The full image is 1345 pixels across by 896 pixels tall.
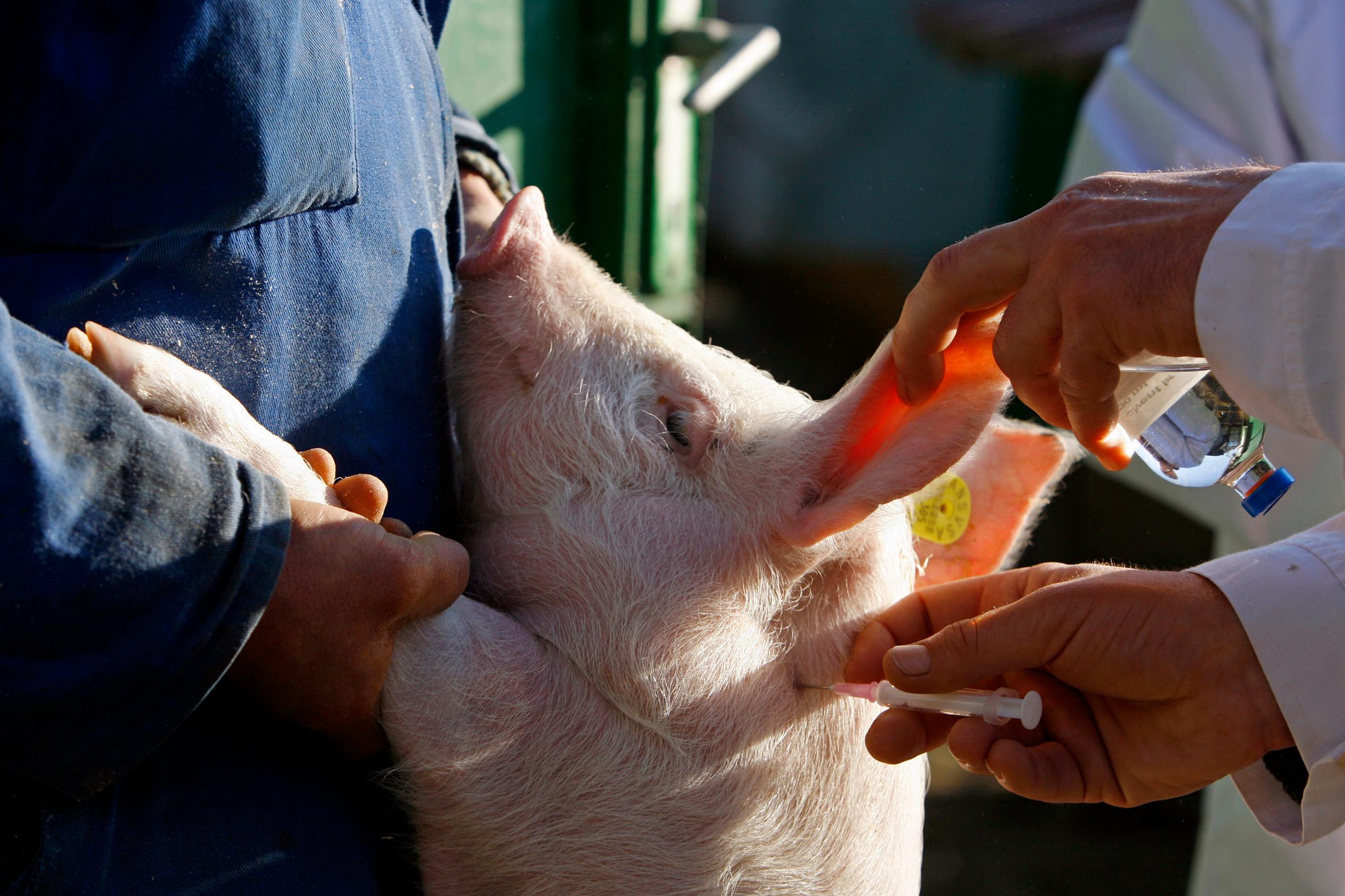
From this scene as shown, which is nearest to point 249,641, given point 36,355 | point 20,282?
point 36,355

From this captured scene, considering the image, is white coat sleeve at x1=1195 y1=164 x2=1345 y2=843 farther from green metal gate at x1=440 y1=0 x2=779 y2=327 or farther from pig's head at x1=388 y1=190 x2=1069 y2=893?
green metal gate at x1=440 y1=0 x2=779 y2=327

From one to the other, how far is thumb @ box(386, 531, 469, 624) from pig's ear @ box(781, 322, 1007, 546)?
1.77 ft

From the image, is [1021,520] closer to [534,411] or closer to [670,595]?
[670,595]

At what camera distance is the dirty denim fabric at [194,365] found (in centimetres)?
101

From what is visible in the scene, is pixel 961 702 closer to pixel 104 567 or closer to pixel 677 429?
pixel 677 429

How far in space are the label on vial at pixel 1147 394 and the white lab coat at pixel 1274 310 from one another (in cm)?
18

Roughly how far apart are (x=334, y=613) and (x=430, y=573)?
5.2 inches

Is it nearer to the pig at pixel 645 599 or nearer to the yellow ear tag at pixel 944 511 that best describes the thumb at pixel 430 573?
the pig at pixel 645 599

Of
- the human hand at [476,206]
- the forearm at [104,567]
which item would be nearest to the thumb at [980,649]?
the forearm at [104,567]

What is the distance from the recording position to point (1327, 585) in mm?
1568

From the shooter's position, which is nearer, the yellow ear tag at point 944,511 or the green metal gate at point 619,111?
the yellow ear tag at point 944,511

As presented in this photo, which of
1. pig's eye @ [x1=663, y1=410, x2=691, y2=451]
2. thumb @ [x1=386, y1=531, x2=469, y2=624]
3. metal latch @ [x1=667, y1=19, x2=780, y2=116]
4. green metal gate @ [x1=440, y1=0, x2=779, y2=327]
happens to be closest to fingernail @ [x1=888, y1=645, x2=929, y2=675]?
pig's eye @ [x1=663, y1=410, x2=691, y2=451]

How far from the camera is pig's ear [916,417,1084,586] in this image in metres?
2.06

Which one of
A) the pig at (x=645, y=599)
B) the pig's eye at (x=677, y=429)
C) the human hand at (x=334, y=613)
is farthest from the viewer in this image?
the pig's eye at (x=677, y=429)
